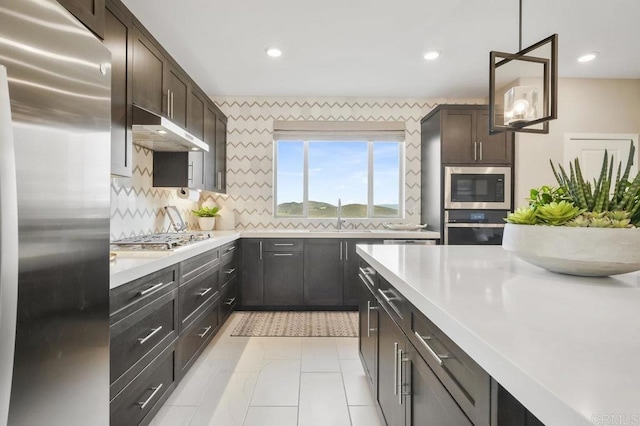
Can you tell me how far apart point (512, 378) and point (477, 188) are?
372cm

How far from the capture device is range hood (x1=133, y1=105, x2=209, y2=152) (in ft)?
7.03

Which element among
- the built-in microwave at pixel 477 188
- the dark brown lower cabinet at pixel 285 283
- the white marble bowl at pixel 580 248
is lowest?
the dark brown lower cabinet at pixel 285 283

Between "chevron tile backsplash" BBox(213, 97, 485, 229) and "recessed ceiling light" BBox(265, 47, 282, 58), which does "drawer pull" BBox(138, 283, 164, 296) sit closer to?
"recessed ceiling light" BBox(265, 47, 282, 58)

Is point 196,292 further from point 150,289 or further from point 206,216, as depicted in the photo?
point 206,216

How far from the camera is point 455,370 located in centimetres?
82

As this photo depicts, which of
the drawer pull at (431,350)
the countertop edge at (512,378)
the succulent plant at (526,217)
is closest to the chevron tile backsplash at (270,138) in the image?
the succulent plant at (526,217)

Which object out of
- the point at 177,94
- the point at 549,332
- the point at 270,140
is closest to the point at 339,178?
the point at 270,140

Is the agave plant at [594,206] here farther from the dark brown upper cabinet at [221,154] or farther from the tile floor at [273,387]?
the dark brown upper cabinet at [221,154]

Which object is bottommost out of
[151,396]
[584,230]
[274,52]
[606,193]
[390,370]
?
[151,396]

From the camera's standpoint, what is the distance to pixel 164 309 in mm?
1956

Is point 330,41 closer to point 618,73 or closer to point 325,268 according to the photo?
point 325,268

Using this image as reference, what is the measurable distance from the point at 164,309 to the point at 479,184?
3438mm

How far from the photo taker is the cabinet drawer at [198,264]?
2248 millimetres

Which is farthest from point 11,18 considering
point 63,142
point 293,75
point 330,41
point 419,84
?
point 419,84
